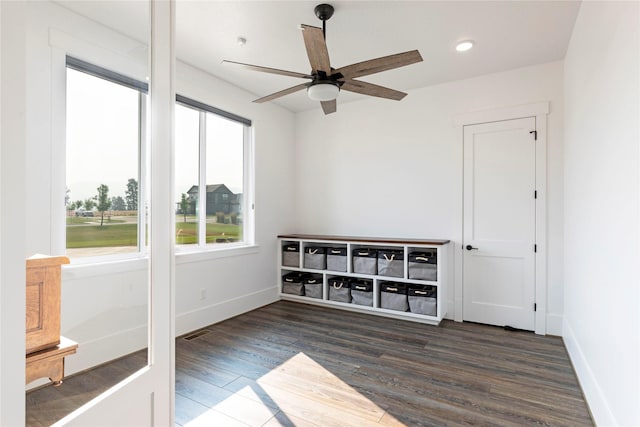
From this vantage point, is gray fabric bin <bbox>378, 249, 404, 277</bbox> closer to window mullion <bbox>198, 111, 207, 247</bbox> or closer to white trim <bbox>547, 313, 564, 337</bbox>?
white trim <bbox>547, 313, 564, 337</bbox>

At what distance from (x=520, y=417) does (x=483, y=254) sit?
1986 mm

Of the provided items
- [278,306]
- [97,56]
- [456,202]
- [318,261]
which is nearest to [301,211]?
[318,261]

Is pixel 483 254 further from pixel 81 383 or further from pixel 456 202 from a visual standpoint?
pixel 81 383

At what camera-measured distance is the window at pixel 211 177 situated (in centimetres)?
348

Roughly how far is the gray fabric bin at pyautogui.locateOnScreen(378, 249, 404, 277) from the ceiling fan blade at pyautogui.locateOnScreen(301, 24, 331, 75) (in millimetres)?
2274

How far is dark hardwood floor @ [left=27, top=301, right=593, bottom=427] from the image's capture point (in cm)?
202

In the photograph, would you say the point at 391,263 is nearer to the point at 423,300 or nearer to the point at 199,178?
the point at 423,300

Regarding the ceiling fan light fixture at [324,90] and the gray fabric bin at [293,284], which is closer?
the ceiling fan light fixture at [324,90]

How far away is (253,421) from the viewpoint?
1989mm

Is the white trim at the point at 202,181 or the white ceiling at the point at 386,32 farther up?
the white ceiling at the point at 386,32

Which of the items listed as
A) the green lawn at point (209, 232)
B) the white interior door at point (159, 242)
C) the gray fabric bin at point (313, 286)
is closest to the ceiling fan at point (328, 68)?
the white interior door at point (159, 242)

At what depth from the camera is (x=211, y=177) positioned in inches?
151

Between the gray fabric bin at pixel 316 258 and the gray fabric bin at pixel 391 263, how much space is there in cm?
76

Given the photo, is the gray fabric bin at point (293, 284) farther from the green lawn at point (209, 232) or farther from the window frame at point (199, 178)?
the green lawn at point (209, 232)
